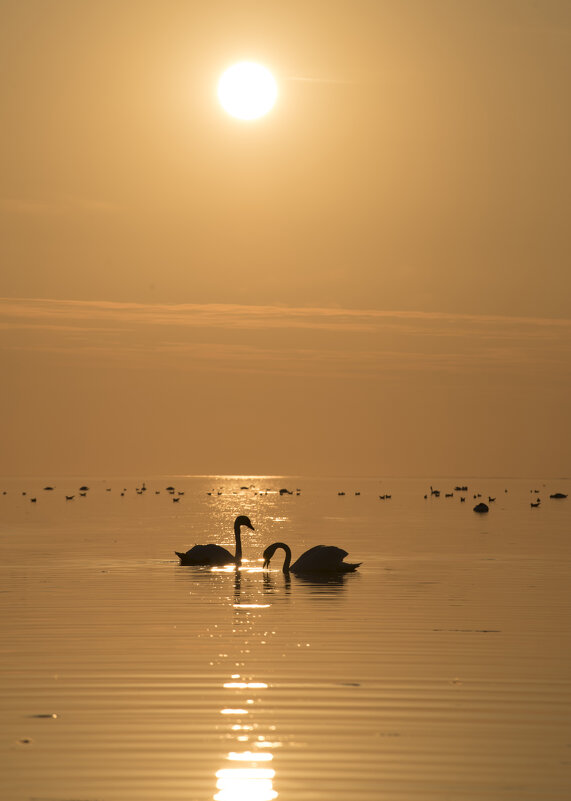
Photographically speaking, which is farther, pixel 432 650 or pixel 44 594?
pixel 44 594

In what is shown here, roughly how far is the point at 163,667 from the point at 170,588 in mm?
15571

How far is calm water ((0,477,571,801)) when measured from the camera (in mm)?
15523

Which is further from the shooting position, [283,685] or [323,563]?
[323,563]

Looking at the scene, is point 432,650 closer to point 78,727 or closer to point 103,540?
point 78,727

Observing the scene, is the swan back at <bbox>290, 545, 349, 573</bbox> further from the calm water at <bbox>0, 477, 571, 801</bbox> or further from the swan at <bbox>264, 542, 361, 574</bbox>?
the calm water at <bbox>0, 477, 571, 801</bbox>

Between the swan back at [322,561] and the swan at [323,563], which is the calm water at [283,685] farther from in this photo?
the swan back at [322,561]

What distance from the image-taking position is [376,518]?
10038 centimetres

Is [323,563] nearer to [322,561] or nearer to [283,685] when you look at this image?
[322,561]

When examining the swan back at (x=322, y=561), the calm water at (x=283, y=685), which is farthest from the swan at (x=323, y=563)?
the calm water at (x=283, y=685)

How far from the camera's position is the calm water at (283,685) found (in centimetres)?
1552

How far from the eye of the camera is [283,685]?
21.5 metres

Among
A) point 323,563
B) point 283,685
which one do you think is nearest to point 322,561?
point 323,563

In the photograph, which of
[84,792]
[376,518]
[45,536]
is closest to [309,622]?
[84,792]

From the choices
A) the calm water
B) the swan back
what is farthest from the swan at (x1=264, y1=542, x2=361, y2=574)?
the calm water
